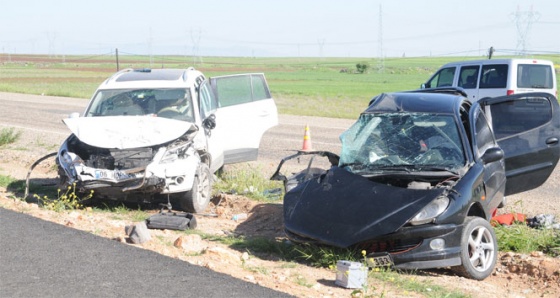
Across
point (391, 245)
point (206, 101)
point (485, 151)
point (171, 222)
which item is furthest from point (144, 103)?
point (391, 245)

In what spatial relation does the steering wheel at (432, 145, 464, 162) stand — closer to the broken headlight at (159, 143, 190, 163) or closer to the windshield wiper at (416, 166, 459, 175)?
the windshield wiper at (416, 166, 459, 175)

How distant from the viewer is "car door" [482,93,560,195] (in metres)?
9.16

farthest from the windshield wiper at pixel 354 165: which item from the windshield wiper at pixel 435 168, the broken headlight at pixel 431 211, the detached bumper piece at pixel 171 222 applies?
the detached bumper piece at pixel 171 222

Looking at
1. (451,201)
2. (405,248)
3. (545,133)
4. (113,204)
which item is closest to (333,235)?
(405,248)

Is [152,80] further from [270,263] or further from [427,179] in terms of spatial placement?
[427,179]

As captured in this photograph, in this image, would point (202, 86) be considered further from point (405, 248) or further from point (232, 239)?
point (405, 248)

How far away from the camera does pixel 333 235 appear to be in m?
7.34

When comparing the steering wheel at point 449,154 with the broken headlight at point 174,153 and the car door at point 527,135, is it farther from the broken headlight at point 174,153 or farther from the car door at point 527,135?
the broken headlight at point 174,153

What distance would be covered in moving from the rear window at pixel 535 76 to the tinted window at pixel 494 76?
0.37 m

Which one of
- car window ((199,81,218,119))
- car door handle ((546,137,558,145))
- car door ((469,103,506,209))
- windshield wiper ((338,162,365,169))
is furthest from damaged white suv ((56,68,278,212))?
car door handle ((546,137,558,145))

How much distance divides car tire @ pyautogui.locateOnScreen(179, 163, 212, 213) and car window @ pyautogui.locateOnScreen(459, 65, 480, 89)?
11.6 meters

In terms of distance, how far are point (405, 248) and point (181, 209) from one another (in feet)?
13.2

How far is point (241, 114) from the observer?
12180 mm

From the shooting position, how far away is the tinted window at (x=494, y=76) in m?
20.1
